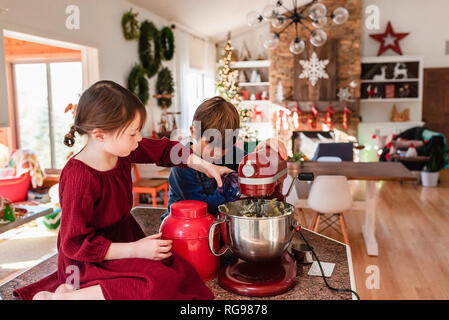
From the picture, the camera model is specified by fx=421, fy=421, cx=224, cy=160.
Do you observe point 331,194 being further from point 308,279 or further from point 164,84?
point 164,84

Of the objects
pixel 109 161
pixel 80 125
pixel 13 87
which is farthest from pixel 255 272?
pixel 13 87

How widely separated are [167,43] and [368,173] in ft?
12.6

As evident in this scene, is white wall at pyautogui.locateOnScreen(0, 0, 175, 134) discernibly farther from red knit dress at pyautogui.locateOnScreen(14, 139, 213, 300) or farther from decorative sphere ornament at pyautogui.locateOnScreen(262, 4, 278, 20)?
red knit dress at pyautogui.locateOnScreen(14, 139, 213, 300)

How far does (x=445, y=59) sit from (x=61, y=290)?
9.23m

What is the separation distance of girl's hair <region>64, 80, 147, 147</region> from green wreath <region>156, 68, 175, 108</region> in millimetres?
5153

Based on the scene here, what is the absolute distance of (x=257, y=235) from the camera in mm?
1014

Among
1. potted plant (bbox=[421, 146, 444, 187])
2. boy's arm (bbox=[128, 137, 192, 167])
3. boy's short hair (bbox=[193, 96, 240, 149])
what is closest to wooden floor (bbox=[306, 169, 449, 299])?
potted plant (bbox=[421, 146, 444, 187])

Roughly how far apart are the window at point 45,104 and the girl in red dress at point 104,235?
498 centimetres

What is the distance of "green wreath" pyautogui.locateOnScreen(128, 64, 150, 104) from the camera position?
5.16 metres

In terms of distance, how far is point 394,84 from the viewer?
27.2 ft

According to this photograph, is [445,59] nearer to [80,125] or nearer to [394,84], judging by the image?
[394,84]

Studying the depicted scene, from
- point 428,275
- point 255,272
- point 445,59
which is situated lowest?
point 428,275


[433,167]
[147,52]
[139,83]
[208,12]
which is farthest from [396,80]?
[139,83]

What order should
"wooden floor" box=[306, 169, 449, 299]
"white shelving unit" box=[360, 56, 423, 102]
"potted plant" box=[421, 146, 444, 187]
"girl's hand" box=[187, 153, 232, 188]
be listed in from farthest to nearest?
"white shelving unit" box=[360, 56, 423, 102] < "potted plant" box=[421, 146, 444, 187] < "wooden floor" box=[306, 169, 449, 299] < "girl's hand" box=[187, 153, 232, 188]
